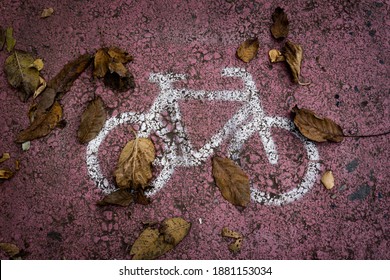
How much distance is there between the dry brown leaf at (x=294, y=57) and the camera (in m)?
2.27

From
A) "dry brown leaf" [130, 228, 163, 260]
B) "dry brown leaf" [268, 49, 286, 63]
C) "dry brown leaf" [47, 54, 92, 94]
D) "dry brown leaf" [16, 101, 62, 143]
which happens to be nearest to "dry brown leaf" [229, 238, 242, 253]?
"dry brown leaf" [130, 228, 163, 260]

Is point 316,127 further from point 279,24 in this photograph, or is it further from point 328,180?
point 279,24

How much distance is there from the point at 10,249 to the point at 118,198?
26.7 inches

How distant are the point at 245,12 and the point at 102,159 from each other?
4.45 feet

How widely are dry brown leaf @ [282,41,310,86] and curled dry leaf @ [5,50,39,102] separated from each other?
1586 mm

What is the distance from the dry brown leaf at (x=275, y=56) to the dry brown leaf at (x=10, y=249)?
6.31 feet

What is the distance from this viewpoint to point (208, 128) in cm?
222

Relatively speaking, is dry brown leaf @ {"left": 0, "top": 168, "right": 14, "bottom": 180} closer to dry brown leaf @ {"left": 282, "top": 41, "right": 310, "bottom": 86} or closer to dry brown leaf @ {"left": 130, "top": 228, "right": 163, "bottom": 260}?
dry brown leaf @ {"left": 130, "top": 228, "right": 163, "bottom": 260}

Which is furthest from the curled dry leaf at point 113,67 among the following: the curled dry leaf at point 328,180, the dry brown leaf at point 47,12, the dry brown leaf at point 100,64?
the curled dry leaf at point 328,180

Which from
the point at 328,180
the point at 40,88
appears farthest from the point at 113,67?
the point at 328,180

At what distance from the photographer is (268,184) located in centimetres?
215

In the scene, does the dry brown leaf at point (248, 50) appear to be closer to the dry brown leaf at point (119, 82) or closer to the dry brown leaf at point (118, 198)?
the dry brown leaf at point (119, 82)

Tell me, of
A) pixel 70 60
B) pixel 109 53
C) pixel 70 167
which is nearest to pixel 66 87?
pixel 70 60
